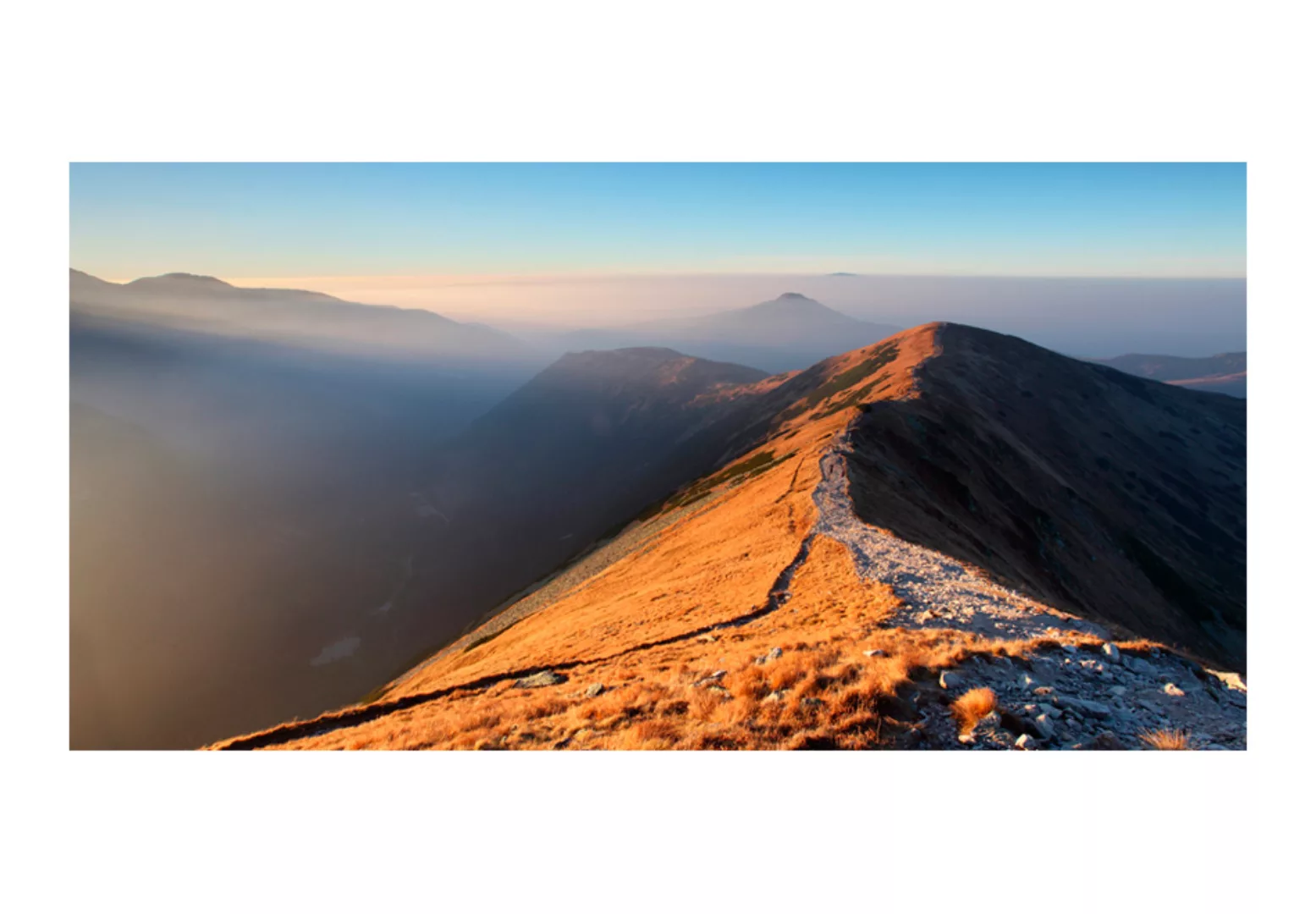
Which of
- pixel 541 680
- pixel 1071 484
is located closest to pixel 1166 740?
pixel 541 680

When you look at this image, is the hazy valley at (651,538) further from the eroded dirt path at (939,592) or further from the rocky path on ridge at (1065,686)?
the rocky path on ridge at (1065,686)


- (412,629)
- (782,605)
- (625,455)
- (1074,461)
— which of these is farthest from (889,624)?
(625,455)

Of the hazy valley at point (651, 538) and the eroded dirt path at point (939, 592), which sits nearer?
the eroded dirt path at point (939, 592)

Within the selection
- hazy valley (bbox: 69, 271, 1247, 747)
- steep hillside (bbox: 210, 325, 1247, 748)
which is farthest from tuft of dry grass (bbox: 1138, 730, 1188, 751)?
hazy valley (bbox: 69, 271, 1247, 747)

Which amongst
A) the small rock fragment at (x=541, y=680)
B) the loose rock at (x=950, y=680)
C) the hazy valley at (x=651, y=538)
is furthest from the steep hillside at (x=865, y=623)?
the hazy valley at (x=651, y=538)

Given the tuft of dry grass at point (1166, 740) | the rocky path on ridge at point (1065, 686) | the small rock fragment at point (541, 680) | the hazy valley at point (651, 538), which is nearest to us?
the tuft of dry grass at point (1166, 740)

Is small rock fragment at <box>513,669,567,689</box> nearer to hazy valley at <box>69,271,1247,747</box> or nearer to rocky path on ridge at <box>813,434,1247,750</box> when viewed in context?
hazy valley at <box>69,271,1247,747</box>
